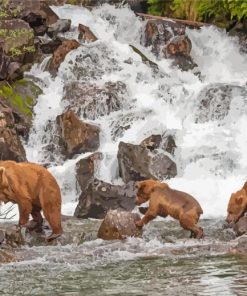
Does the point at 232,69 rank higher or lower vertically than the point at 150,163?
higher

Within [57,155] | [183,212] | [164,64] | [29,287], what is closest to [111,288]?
[29,287]

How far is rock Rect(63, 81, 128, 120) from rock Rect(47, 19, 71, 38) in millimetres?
4299

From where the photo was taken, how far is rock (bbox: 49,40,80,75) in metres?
26.9

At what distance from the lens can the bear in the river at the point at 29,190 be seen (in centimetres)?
1161

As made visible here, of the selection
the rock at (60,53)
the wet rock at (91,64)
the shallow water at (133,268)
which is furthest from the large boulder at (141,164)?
the rock at (60,53)

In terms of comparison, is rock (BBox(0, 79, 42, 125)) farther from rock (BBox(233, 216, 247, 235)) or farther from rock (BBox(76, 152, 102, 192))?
rock (BBox(233, 216, 247, 235))

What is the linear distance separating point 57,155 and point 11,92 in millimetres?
3978

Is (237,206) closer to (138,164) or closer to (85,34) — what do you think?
(138,164)

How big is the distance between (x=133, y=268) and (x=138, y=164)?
9.24 meters

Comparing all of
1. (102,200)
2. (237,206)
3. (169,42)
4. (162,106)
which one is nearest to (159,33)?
(169,42)

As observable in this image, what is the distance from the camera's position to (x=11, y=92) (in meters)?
24.8

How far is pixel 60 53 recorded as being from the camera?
1067 inches

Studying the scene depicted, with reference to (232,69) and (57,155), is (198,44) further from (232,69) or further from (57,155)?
(57,155)

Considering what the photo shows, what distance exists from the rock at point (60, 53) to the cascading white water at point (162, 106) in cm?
24
